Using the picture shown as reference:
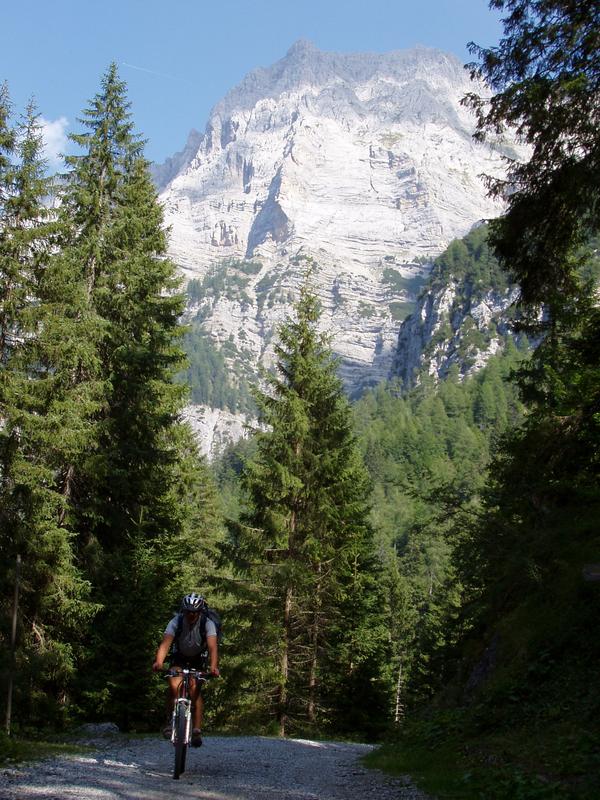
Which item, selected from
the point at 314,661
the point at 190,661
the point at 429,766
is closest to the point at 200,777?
the point at 190,661

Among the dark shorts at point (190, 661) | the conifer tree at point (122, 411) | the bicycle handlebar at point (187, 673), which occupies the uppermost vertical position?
the conifer tree at point (122, 411)

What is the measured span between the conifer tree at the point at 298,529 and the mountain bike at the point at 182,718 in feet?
35.3

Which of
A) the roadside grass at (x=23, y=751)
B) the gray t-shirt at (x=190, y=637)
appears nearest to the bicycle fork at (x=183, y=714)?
the gray t-shirt at (x=190, y=637)

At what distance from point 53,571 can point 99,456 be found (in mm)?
2806

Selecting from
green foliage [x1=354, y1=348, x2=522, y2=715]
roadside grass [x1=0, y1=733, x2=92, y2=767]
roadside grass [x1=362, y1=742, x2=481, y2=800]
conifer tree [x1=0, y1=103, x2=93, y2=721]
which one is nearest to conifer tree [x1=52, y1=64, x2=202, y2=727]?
conifer tree [x1=0, y1=103, x2=93, y2=721]

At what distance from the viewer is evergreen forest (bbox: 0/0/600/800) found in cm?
1016

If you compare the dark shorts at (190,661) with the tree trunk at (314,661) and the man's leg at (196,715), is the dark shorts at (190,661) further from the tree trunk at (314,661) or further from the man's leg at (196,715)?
the tree trunk at (314,661)

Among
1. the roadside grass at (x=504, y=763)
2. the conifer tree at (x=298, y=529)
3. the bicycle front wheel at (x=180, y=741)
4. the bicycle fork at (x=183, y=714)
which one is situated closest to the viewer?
the roadside grass at (x=504, y=763)

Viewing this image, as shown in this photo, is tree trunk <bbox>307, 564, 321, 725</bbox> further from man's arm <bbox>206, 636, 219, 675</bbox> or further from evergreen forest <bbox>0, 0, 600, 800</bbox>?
man's arm <bbox>206, 636, 219, 675</bbox>

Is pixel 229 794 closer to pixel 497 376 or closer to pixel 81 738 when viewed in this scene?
pixel 81 738

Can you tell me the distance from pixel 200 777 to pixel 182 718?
2.31 ft

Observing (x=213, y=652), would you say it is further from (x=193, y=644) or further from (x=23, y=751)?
(x=23, y=751)

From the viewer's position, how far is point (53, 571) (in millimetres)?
16594

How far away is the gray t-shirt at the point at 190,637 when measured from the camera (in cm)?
867
